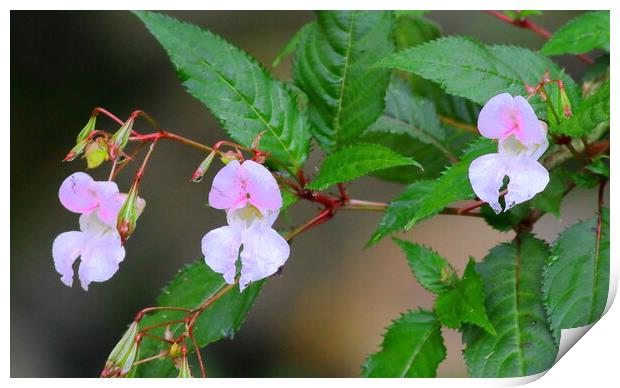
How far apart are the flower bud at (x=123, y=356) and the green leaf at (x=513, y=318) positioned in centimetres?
22

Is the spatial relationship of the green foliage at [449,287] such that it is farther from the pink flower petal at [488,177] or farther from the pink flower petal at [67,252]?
the pink flower petal at [67,252]

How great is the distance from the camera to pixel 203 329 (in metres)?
0.57

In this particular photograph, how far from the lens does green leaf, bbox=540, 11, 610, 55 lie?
0.60m

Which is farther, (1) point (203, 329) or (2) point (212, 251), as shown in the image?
(1) point (203, 329)

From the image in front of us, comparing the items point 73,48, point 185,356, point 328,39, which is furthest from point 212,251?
point 73,48

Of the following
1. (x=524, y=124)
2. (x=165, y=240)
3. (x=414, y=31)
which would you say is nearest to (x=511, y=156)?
(x=524, y=124)

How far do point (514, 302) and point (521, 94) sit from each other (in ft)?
0.47

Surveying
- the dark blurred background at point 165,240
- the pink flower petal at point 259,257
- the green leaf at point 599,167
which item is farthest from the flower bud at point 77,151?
the dark blurred background at point 165,240

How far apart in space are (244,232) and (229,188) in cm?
3

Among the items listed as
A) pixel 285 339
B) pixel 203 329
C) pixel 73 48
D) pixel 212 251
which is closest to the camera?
pixel 212 251

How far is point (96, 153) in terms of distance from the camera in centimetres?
46

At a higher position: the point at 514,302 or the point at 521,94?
the point at 521,94

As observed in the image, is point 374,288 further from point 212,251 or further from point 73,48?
point 212,251

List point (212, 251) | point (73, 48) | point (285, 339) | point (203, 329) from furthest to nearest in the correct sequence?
1. point (285, 339)
2. point (73, 48)
3. point (203, 329)
4. point (212, 251)
